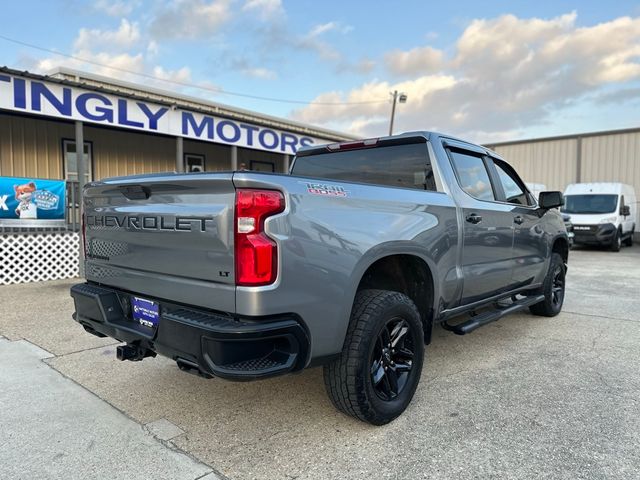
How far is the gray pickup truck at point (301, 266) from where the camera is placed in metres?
2.29

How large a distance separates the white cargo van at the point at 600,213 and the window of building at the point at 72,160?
1451cm

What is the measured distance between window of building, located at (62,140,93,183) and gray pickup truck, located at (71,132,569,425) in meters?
9.07

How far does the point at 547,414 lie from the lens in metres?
3.15

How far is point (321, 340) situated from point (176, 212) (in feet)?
3.47

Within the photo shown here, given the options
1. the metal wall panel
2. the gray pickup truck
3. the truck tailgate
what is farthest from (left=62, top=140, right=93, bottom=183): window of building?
the metal wall panel

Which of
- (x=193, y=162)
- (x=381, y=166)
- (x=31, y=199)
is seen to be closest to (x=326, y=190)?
(x=381, y=166)

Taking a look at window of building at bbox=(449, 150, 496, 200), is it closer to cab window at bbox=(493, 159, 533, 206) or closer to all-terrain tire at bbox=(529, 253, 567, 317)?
cab window at bbox=(493, 159, 533, 206)

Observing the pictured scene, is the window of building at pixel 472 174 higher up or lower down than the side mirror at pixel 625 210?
higher up

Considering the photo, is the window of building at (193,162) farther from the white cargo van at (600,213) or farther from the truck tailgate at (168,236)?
the white cargo van at (600,213)

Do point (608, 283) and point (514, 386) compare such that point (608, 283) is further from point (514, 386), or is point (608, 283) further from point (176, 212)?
point (176, 212)

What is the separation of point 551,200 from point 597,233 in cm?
1235

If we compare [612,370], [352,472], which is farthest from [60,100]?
[612,370]

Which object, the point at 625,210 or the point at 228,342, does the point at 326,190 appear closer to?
the point at 228,342

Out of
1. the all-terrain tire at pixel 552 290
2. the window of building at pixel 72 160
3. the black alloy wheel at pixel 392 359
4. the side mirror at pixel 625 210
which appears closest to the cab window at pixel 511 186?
the all-terrain tire at pixel 552 290
